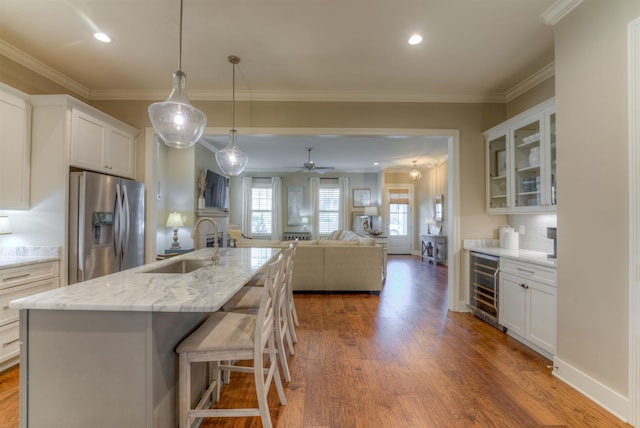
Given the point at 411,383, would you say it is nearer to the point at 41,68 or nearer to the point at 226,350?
the point at 226,350

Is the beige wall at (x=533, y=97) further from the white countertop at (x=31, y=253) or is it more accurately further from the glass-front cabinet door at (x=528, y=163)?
the white countertop at (x=31, y=253)

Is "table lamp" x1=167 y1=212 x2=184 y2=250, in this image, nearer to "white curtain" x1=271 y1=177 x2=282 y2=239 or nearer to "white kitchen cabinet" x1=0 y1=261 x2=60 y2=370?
"white kitchen cabinet" x1=0 y1=261 x2=60 y2=370

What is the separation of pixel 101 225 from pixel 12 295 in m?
0.87

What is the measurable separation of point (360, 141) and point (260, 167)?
4023mm

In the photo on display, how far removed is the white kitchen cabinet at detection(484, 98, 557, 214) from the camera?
2.74m

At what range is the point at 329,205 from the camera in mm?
9438

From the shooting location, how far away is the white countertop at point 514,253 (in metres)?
2.48

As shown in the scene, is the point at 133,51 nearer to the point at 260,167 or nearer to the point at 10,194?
the point at 10,194

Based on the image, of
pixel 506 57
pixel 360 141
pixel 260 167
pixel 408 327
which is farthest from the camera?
pixel 260 167

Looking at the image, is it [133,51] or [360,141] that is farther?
[360,141]

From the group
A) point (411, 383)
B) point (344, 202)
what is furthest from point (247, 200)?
point (411, 383)

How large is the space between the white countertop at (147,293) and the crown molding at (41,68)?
283 cm

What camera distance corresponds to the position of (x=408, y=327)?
3.17 meters

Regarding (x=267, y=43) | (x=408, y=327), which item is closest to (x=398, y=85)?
(x=267, y=43)
